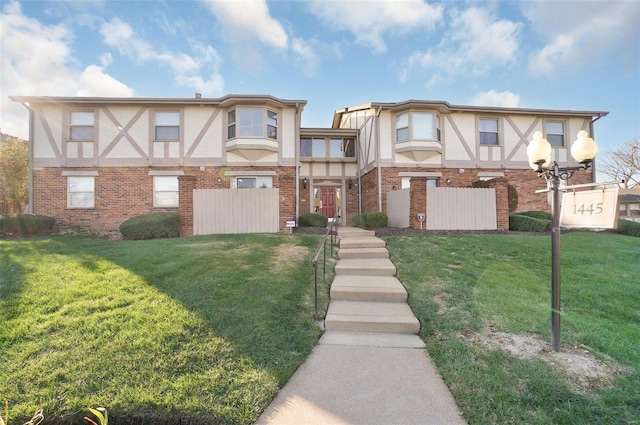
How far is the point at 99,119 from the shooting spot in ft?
42.0

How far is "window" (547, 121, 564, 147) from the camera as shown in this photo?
14867 mm

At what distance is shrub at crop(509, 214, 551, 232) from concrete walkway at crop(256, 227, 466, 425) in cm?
810

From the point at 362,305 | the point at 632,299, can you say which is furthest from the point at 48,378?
the point at 632,299

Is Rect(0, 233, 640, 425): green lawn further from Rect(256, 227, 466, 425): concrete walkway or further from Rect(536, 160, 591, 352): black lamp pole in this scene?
Rect(536, 160, 591, 352): black lamp pole

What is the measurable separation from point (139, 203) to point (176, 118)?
13.8 ft

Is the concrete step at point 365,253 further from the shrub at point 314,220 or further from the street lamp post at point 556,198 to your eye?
the shrub at point 314,220

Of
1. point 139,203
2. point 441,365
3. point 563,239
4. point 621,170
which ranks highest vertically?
point 621,170

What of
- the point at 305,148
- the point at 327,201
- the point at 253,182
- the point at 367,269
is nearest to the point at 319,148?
the point at 305,148

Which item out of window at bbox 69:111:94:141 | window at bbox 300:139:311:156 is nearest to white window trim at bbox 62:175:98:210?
window at bbox 69:111:94:141

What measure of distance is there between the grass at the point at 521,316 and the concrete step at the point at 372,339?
0.28m

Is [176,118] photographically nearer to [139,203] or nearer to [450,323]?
[139,203]

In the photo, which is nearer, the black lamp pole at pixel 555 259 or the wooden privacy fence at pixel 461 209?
the black lamp pole at pixel 555 259

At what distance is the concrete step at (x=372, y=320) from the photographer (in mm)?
4027

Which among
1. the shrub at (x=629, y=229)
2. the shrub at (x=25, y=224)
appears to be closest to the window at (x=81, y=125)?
the shrub at (x=25, y=224)
